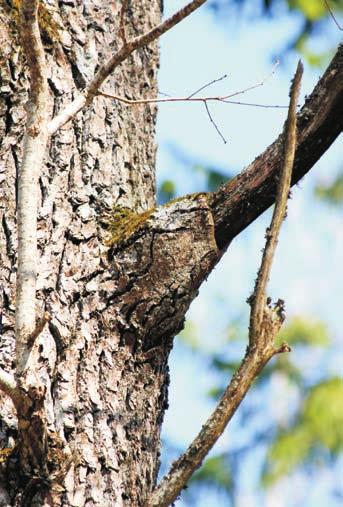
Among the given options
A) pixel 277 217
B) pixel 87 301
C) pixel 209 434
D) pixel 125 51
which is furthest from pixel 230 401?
pixel 125 51

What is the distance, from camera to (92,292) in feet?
5.16

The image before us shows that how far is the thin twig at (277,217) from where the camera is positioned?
123 cm

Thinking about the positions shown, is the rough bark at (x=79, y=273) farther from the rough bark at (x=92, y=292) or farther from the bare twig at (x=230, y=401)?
the bare twig at (x=230, y=401)

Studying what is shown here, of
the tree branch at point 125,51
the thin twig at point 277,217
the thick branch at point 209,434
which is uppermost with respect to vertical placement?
the tree branch at point 125,51

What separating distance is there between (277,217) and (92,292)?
431 mm

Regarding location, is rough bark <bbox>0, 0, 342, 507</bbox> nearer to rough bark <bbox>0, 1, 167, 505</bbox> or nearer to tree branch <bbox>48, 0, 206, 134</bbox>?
rough bark <bbox>0, 1, 167, 505</bbox>

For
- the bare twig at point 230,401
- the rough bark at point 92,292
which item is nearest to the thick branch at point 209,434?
the bare twig at point 230,401

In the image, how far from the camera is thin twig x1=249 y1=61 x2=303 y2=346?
123 centimetres

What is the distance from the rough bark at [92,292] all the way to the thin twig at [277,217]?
0.23m

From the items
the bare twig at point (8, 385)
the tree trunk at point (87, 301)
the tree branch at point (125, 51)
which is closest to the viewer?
the bare twig at point (8, 385)

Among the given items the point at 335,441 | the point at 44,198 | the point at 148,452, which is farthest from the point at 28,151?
the point at 335,441

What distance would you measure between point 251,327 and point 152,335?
0.40 meters

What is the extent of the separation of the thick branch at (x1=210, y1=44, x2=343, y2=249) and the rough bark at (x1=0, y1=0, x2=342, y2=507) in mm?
27

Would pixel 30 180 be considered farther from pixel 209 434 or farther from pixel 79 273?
pixel 209 434
